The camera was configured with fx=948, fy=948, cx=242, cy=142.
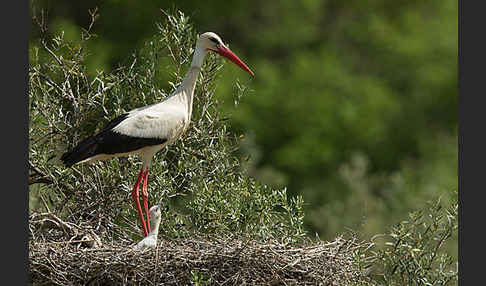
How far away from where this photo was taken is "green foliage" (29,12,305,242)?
25.4 feet

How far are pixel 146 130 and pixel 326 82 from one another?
54.7 feet

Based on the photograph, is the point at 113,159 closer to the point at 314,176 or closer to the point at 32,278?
the point at 32,278

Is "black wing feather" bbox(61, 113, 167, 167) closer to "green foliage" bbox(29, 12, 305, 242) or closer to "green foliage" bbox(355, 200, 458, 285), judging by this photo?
"green foliage" bbox(29, 12, 305, 242)

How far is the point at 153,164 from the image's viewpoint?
8.10 m

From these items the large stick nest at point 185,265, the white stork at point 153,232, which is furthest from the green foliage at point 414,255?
the white stork at point 153,232

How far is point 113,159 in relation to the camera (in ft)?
26.6

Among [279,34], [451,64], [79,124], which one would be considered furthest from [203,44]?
[451,64]

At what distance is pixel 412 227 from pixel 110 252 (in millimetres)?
2357

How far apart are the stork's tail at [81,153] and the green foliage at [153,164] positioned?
1.36 feet

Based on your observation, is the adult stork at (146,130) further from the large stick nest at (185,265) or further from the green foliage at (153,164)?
the large stick nest at (185,265)

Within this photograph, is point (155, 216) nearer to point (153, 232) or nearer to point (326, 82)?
point (153, 232)

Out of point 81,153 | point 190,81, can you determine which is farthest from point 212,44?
point 81,153

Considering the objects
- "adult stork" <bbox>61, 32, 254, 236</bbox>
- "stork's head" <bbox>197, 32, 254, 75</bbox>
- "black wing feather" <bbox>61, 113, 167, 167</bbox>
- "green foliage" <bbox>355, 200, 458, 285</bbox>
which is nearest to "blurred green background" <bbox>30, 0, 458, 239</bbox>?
"stork's head" <bbox>197, 32, 254, 75</bbox>

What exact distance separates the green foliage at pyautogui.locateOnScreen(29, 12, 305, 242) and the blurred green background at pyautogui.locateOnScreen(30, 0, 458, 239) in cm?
1040
